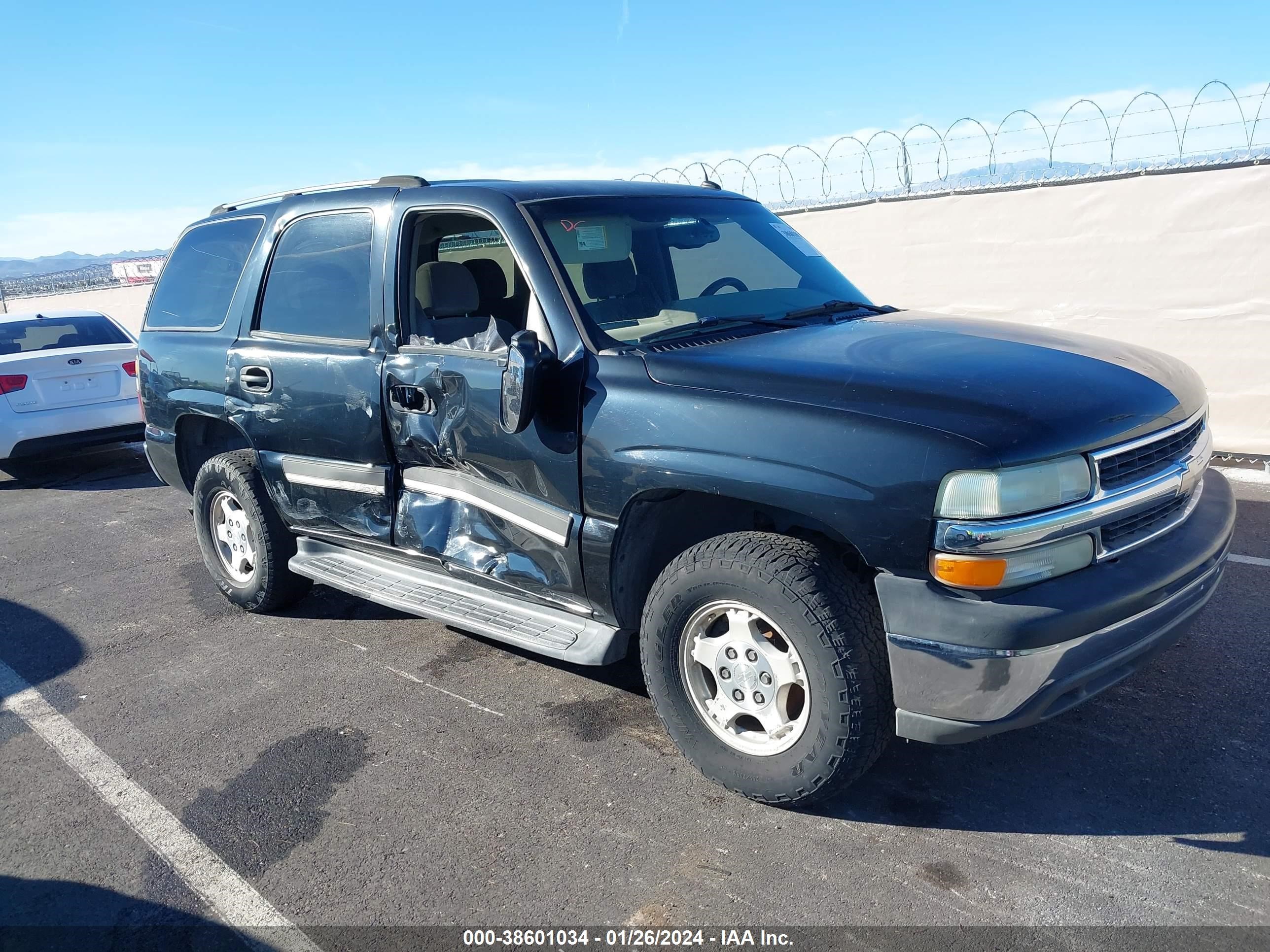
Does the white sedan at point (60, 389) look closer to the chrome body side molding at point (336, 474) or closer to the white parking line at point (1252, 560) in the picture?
the chrome body side molding at point (336, 474)

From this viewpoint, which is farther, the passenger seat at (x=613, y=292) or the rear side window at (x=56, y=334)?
the rear side window at (x=56, y=334)

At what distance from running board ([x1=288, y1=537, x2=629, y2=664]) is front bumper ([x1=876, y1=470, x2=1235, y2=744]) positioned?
3.66 feet

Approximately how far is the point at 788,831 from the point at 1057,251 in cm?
662

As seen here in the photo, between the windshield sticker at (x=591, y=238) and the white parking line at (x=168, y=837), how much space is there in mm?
2437

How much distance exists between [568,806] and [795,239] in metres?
2.69

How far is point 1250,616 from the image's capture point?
433cm

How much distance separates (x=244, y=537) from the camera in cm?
518

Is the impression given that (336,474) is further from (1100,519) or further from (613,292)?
(1100,519)

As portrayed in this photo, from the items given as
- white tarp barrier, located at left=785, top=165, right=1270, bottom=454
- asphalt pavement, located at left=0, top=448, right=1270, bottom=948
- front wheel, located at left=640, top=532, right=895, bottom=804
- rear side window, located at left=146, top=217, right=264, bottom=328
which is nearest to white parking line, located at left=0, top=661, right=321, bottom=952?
asphalt pavement, located at left=0, top=448, right=1270, bottom=948

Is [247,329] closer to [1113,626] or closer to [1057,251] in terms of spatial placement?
[1113,626]

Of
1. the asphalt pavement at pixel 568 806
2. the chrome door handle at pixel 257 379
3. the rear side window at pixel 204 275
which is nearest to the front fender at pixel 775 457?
the asphalt pavement at pixel 568 806

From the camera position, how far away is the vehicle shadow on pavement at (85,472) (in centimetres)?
904

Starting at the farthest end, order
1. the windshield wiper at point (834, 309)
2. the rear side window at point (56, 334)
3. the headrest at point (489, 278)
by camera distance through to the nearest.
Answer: the rear side window at point (56, 334) < the headrest at point (489, 278) < the windshield wiper at point (834, 309)

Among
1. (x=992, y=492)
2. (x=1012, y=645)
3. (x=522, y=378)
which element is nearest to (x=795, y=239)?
(x=522, y=378)
